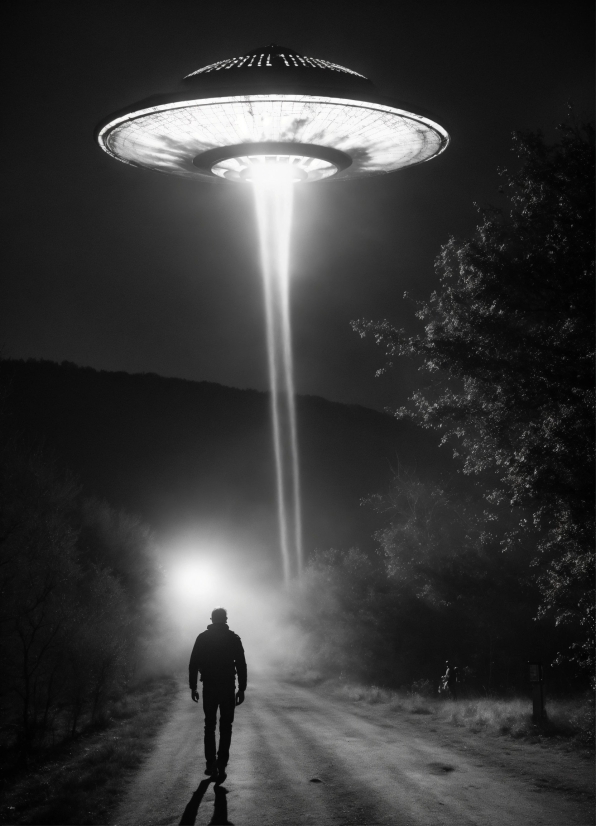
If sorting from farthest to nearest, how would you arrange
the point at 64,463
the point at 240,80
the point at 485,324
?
Answer: the point at 64,463 < the point at 485,324 < the point at 240,80

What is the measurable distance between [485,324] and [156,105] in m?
10.2

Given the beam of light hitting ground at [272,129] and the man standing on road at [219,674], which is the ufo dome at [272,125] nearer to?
the beam of light hitting ground at [272,129]

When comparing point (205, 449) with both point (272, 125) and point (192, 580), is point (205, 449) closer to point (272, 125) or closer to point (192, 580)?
point (192, 580)

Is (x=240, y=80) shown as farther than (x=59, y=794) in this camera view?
No

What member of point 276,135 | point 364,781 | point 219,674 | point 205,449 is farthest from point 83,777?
point 205,449

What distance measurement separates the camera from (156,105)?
192 inches

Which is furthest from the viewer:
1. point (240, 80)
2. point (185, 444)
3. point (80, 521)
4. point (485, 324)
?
point (185, 444)

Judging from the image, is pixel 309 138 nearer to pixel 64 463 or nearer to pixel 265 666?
pixel 265 666

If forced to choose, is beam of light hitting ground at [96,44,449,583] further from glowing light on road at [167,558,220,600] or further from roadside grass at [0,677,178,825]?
glowing light on road at [167,558,220,600]

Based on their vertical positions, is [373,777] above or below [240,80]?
below

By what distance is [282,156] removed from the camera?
5.72m

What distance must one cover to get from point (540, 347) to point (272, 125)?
949 cm

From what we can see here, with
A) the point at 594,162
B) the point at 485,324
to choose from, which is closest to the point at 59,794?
the point at 485,324

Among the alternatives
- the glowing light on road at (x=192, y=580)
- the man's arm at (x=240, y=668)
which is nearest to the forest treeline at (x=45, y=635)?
the man's arm at (x=240, y=668)
